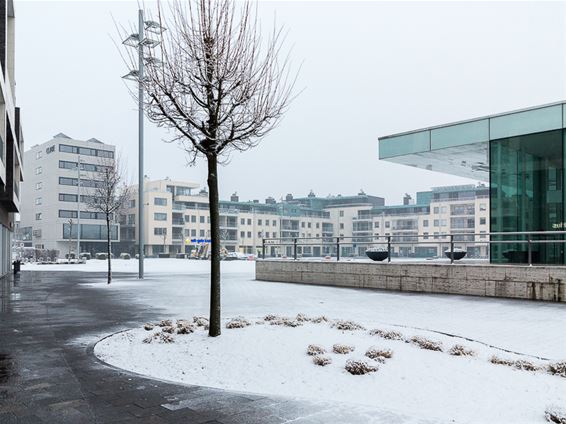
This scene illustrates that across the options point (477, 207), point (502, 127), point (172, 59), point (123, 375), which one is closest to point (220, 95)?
point (172, 59)

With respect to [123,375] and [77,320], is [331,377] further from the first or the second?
[77,320]

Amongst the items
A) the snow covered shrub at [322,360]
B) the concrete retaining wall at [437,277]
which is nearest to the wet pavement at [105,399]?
the snow covered shrub at [322,360]

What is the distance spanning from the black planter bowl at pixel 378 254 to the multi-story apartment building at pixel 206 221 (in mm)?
68562

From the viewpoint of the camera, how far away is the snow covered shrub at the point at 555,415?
4.80 metres

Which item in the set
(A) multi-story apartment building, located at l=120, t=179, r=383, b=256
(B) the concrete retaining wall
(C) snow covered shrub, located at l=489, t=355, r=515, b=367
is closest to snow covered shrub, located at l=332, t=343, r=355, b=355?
(C) snow covered shrub, located at l=489, t=355, r=515, b=367

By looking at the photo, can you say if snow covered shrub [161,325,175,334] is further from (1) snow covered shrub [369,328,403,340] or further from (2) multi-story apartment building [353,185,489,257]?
(2) multi-story apartment building [353,185,489,257]

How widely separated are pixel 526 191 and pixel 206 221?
9354 cm

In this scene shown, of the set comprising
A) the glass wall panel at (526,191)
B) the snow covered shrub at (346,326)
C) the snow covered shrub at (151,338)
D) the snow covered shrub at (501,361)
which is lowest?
the snow covered shrub at (151,338)

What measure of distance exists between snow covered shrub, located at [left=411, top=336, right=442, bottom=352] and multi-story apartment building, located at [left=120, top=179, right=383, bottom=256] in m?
79.8

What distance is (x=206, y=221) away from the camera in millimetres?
108250

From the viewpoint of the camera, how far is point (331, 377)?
21.0ft

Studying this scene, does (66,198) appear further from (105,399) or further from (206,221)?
(105,399)

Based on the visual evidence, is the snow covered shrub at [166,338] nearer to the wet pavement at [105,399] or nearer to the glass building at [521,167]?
the wet pavement at [105,399]

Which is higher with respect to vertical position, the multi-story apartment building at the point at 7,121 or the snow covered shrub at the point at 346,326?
the multi-story apartment building at the point at 7,121
